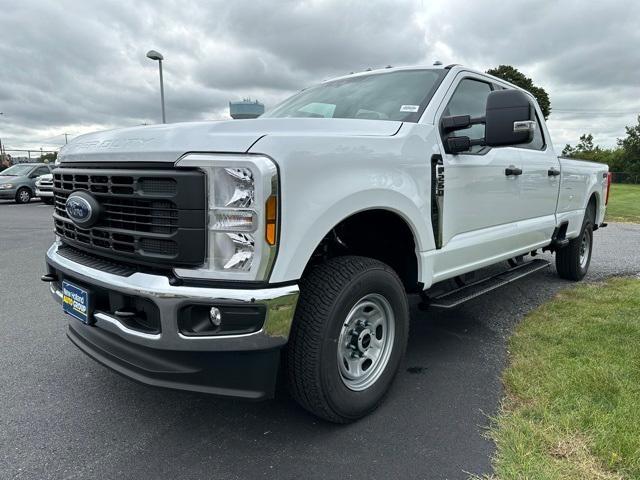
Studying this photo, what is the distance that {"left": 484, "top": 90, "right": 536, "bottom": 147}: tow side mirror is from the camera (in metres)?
2.76

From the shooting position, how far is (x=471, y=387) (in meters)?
3.14

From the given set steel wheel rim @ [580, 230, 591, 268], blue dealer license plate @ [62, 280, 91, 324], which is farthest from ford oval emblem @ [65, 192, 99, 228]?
steel wheel rim @ [580, 230, 591, 268]

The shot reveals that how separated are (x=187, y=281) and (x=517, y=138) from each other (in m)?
2.01

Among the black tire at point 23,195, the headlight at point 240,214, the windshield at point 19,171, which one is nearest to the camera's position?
the headlight at point 240,214

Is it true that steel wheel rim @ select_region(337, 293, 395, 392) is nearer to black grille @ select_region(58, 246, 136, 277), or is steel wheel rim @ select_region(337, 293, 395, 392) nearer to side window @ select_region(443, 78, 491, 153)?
black grille @ select_region(58, 246, 136, 277)

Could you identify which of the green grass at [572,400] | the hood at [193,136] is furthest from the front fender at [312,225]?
the green grass at [572,400]

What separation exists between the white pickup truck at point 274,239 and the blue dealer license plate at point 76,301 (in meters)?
0.01

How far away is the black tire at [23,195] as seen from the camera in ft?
62.7

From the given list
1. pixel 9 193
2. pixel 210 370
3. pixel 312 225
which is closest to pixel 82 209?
pixel 210 370

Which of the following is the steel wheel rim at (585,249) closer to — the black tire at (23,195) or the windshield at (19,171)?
the black tire at (23,195)

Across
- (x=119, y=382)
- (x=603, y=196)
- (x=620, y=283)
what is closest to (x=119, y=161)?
(x=119, y=382)

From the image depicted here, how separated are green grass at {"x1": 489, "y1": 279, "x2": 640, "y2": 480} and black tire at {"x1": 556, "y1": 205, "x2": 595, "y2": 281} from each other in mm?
1487

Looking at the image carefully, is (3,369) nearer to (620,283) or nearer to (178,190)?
(178,190)

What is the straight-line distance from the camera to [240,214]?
2076mm
